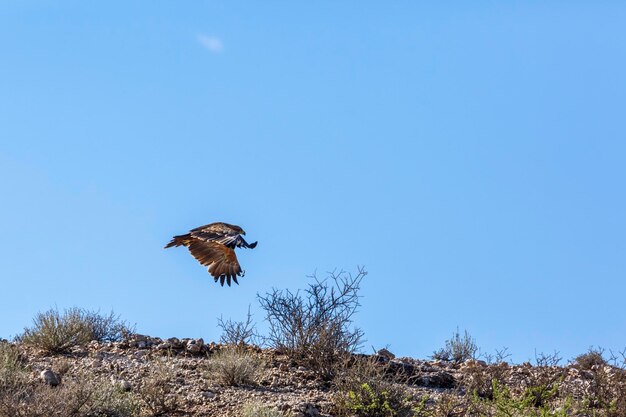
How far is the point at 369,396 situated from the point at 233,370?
1760 millimetres

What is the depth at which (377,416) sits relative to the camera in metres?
12.0

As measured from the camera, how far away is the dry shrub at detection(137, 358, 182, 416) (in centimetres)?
1193

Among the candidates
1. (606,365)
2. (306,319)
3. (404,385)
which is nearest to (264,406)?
(404,385)

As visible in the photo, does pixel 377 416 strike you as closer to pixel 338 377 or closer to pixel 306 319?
pixel 338 377

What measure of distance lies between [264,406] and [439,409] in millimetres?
2045

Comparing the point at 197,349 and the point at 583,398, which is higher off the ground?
the point at 197,349

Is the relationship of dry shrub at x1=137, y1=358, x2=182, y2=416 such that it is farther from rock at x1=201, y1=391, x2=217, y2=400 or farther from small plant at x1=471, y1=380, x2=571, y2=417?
small plant at x1=471, y1=380, x2=571, y2=417

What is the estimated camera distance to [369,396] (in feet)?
39.4

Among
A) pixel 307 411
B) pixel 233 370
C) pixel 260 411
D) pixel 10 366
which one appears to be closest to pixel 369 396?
pixel 307 411

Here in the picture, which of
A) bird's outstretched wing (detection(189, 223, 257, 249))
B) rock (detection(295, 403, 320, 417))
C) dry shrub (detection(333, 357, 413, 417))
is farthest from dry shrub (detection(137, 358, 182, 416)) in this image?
bird's outstretched wing (detection(189, 223, 257, 249))

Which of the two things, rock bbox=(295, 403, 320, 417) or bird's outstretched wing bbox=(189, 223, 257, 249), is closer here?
rock bbox=(295, 403, 320, 417)

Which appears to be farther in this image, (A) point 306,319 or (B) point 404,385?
(A) point 306,319

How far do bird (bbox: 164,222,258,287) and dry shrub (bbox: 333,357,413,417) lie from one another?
2.95 metres

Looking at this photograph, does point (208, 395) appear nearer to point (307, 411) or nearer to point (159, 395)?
point (159, 395)
